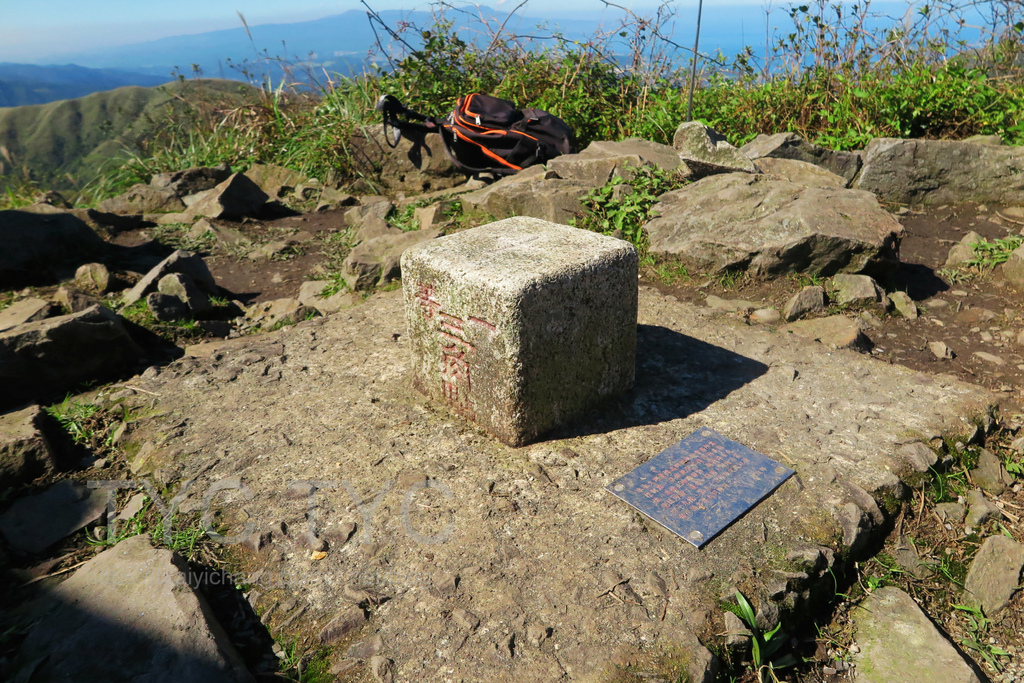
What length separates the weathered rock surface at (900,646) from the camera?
180cm

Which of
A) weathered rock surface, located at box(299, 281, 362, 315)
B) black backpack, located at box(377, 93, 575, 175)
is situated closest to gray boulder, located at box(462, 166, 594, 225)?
black backpack, located at box(377, 93, 575, 175)

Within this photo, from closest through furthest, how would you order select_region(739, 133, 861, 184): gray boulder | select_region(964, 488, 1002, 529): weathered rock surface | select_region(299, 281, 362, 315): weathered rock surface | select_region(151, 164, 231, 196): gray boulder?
select_region(964, 488, 1002, 529): weathered rock surface < select_region(299, 281, 362, 315): weathered rock surface < select_region(739, 133, 861, 184): gray boulder < select_region(151, 164, 231, 196): gray boulder

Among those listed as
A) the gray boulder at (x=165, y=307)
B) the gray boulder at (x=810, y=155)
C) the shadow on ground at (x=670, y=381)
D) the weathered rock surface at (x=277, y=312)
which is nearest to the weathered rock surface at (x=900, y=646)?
the shadow on ground at (x=670, y=381)

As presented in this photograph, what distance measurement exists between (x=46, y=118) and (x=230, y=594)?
3318 inches

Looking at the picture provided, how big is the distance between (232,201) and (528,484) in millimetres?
4883

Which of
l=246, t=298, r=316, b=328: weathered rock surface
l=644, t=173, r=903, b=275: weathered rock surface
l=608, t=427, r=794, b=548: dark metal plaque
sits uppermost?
l=644, t=173, r=903, b=275: weathered rock surface

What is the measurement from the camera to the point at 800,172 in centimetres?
486

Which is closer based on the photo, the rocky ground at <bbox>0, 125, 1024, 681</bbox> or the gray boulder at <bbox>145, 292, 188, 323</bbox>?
the rocky ground at <bbox>0, 125, 1024, 681</bbox>

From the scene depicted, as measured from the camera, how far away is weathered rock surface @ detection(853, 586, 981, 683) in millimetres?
1805

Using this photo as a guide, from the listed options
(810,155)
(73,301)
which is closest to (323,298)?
(73,301)

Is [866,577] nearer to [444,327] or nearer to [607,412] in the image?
[607,412]

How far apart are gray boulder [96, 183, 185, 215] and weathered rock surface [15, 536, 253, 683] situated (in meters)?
5.26

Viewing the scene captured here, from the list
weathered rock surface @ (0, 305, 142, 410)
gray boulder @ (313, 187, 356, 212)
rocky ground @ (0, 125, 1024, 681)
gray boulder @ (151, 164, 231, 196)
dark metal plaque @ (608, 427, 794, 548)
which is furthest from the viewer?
gray boulder @ (151, 164, 231, 196)

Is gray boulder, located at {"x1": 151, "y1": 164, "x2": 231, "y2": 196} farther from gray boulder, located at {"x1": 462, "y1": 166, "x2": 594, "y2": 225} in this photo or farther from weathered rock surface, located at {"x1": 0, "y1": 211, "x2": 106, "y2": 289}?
gray boulder, located at {"x1": 462, "y1": 166, "x2": 594, "y2": 225}
